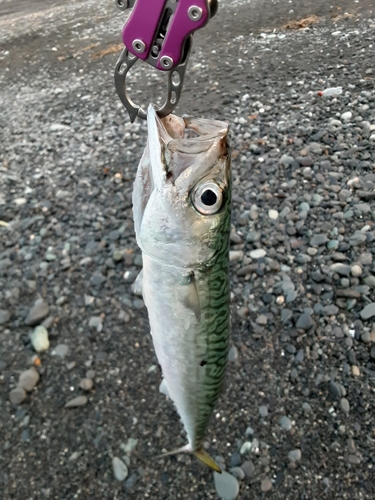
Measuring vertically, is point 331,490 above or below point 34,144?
below

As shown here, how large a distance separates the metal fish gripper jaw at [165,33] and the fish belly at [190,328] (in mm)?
687

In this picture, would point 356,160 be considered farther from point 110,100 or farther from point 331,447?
point 110,100

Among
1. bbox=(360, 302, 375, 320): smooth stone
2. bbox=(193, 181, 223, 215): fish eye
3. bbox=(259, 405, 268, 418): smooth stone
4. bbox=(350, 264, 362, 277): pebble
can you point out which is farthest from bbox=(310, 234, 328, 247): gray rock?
bbox=(193, 181, 223, 215): fish eye

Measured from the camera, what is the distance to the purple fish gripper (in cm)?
160

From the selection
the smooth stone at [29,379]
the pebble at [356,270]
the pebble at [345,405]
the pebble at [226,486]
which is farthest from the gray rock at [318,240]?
the smooth stone at [29,379]

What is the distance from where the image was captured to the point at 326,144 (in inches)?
198

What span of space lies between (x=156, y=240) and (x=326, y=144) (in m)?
3.79

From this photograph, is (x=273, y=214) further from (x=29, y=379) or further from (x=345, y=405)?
(x=29, y=379)

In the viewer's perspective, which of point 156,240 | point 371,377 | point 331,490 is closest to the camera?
point 156,240

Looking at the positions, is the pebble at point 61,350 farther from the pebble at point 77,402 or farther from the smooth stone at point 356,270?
the smooth stone at point 356,270

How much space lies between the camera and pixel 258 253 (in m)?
3.99

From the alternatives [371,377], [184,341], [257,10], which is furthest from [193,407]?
[257,10]

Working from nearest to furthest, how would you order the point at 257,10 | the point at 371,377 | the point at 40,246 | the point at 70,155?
the point at 371,377 → the point at 40,246 → the point at 70,155 → the point at 257,10

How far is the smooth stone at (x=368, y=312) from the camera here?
3402mm
